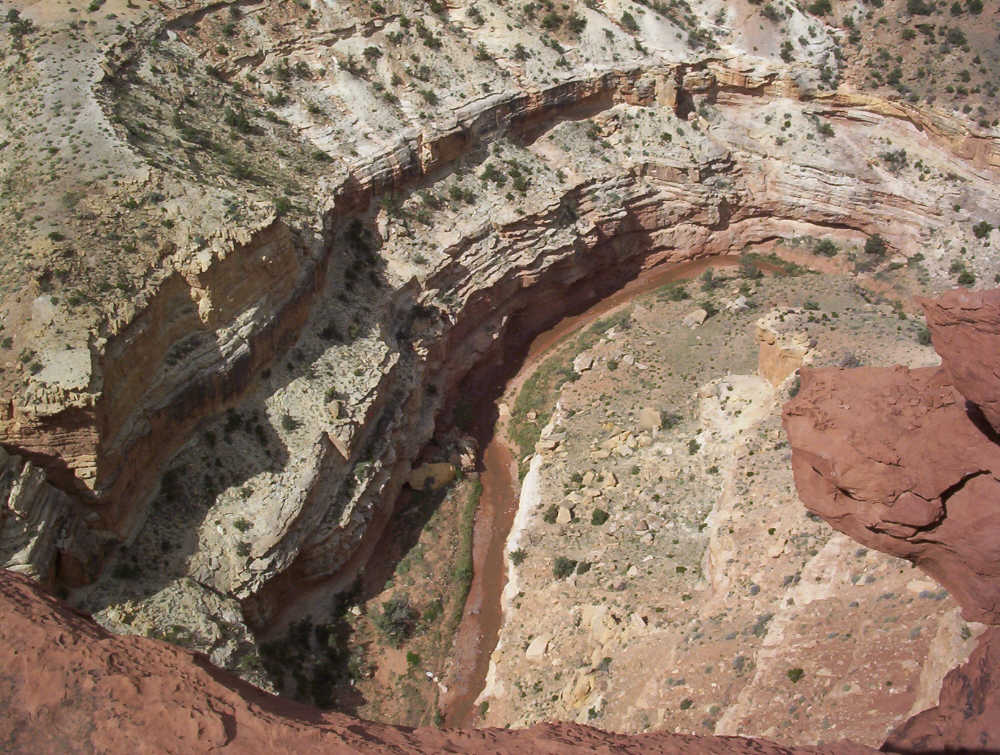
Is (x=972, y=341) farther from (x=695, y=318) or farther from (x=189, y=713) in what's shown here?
(x=695, y=318)

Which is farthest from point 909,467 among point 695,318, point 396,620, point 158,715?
point 158,715

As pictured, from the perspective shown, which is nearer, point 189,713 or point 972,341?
point 189,713

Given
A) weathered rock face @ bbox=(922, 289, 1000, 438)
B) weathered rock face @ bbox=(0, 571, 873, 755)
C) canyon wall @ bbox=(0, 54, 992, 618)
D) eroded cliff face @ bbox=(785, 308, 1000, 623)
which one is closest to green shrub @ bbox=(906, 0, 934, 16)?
canyon wall @ bbox=(0, 54, 992, 618)

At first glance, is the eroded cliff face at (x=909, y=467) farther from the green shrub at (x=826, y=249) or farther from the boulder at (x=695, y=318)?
the green shrub at (x=826, y=249)

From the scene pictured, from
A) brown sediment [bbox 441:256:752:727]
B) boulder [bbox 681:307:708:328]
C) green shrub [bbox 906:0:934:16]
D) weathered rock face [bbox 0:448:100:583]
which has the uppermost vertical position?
green shrub [bbox 906:0:934:16]

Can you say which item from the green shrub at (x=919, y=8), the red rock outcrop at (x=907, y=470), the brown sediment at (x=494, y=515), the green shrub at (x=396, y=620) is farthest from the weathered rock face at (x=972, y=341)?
the green shrub at (x=919, y=8)

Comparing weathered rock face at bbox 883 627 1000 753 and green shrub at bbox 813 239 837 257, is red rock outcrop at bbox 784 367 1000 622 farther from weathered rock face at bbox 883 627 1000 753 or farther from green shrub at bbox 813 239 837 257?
green shrub at bbox 813 239 837 257
